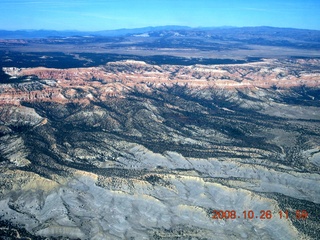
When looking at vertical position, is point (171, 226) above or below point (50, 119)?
below

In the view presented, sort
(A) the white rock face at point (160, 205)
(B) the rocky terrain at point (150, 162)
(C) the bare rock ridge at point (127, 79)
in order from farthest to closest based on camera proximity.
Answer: (C) the bare rock ridge at point (127, 79) < (B) the rocky terrain at point (150, 162) < (A) the white rock face at point (160, 205)

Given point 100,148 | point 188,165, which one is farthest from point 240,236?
point 100,148

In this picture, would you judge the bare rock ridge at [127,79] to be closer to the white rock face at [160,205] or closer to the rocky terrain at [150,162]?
the rocky terrain at [150,162]

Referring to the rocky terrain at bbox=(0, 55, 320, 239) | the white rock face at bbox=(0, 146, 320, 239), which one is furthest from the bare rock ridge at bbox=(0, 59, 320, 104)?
the white rock face at bbox=(0, 146, 320, 239)

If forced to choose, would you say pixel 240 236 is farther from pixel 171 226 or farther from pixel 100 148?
pixel 100 148
